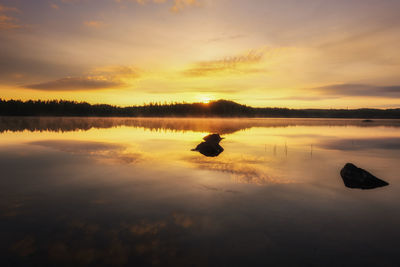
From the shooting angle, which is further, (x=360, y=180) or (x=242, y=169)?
(x=242, y=169)

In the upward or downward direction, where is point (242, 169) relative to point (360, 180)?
downward

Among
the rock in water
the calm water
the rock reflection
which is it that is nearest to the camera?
the calm water

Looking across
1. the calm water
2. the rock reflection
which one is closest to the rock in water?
the calm water

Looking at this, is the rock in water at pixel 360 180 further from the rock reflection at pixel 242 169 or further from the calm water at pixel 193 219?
the rock reflection at pixel 242 169

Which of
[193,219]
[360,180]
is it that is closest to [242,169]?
[360,180]

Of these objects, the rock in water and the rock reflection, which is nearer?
the rock in water

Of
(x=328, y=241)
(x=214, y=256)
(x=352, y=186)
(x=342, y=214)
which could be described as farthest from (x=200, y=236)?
(x=352, y=186)

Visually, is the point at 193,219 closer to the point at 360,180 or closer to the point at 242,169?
the point at 242,169

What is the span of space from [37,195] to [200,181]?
313 inches

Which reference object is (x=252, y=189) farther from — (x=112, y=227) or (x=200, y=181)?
(x=112, y=227)

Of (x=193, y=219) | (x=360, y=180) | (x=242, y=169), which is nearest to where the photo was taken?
(x=193, y=219)

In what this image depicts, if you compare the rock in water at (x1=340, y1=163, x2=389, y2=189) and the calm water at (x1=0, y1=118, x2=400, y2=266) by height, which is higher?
the rock in water at (x1=340, y1=163, x2=389, y2=189)

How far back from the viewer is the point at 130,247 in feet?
20.9

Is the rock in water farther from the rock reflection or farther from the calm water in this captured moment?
the rock reflection
